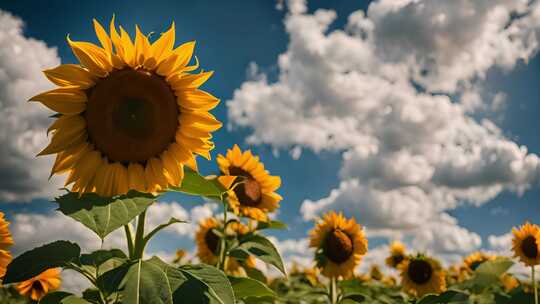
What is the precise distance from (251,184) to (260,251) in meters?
1.97

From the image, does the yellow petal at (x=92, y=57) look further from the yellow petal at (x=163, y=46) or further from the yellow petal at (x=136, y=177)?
the yellow petal at (x=136, y=177)

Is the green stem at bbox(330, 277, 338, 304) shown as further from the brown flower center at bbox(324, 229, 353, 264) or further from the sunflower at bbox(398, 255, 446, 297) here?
the sunflower at bbox(398, 255, 446, 297)

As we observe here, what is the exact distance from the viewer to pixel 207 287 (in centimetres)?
231

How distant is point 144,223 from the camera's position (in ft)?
8.73

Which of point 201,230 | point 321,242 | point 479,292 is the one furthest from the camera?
point 201,230

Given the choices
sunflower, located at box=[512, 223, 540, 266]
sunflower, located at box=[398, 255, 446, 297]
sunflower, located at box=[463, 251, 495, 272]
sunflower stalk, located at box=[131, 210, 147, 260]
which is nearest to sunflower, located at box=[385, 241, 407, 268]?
sunflower, located at box=[463, 251, 495, 272]

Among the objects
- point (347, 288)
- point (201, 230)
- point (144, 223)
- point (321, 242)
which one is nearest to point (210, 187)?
point (144, 223)

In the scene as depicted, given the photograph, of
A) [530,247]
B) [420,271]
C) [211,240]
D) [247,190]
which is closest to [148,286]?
[247,190]

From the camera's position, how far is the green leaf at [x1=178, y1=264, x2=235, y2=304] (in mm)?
2227

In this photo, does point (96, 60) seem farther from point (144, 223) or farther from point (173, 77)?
point (144, 223)

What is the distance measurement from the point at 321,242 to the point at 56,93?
4951 millimetres

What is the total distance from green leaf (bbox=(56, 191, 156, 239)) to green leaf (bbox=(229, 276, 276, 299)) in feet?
2.87

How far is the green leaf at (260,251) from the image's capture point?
340cm

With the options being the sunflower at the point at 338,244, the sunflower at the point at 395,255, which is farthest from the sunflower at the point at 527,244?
the sunflower at the point at 395,255
